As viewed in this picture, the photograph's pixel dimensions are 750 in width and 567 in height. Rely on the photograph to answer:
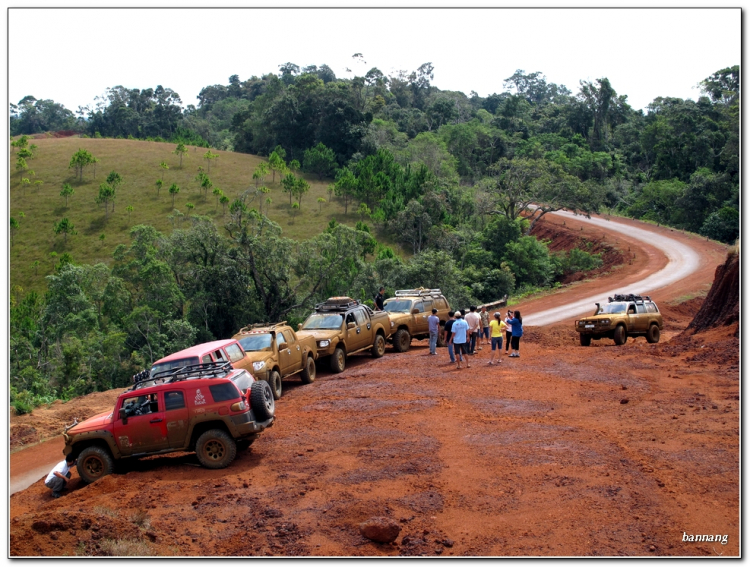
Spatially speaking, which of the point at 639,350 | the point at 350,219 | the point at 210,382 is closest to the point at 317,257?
the point at 639,350

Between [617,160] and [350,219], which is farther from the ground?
[617,160]

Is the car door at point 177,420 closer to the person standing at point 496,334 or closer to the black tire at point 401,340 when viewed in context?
the person standing at point 496,334

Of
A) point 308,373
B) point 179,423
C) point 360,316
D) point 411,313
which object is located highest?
point 360,316

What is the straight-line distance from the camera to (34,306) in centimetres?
3456

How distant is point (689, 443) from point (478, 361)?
875cm

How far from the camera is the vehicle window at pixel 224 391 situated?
11.6 meters

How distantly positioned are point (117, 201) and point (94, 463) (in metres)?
55.6

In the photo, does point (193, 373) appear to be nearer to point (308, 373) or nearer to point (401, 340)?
point (308, 373)

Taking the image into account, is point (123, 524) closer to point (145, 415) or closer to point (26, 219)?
point (145, 415)

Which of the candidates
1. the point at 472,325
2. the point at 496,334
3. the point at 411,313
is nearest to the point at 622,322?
the point at 472,325

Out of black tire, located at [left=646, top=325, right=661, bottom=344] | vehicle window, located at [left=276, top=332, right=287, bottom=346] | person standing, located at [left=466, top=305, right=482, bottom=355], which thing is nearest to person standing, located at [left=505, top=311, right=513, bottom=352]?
person standing, located at [left=466, top=305, right=482, bottom=355]

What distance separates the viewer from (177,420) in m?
11.7

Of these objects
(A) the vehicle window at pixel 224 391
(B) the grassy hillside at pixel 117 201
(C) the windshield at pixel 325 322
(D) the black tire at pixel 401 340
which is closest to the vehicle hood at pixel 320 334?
(C) the windshield at pixel 325 322

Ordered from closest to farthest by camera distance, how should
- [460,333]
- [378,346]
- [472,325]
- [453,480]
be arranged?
1. [453,480]
2. [460,333]
3. [472,325]
4. [378,346]
